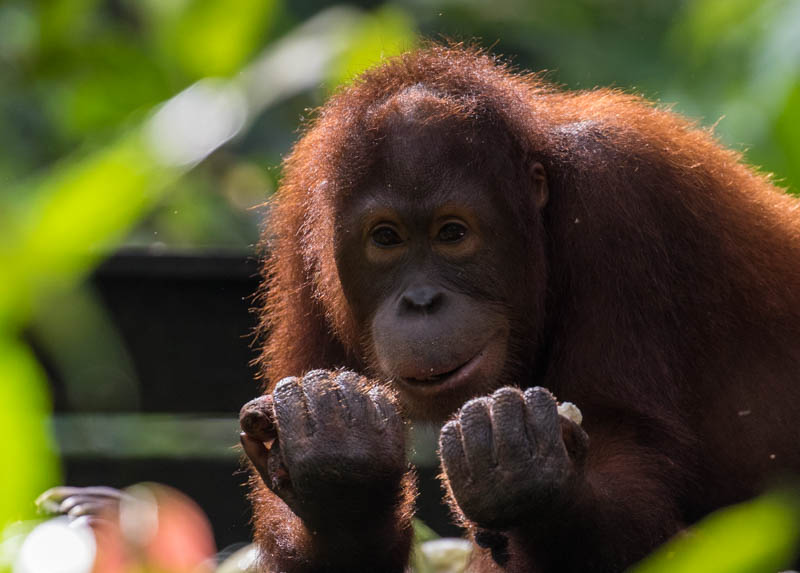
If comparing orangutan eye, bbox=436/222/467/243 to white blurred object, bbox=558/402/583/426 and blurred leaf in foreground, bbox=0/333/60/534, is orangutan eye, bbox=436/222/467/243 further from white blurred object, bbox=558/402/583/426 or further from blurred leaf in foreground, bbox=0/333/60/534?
blurred leaf in foreground, bbox=0/333/60/534

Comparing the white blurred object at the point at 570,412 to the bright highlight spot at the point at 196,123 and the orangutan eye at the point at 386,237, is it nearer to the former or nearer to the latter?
the orangutan eye at the point at 386,237

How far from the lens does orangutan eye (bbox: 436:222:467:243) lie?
12.6 ft

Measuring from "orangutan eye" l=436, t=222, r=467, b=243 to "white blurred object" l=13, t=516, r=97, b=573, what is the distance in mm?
2753

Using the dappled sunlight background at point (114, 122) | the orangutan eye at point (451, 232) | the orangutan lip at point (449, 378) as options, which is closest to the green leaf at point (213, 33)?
the dappled sunlight background at point (114, 122)

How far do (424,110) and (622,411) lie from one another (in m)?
1.17

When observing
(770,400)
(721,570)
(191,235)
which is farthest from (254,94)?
(191,235)

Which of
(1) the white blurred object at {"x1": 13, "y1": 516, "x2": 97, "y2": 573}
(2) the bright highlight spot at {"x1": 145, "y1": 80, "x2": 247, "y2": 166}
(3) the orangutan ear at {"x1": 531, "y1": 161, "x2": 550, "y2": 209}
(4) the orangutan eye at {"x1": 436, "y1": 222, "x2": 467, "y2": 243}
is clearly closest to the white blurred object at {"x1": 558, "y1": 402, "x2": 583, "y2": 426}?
(4) the orangutan eye at {"x1": 436, "y1": 222, "x2": 467, "y2": 243}

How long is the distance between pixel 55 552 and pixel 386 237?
2.93m

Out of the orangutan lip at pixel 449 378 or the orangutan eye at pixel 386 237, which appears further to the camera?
the orangutan eye at pixel 386 237

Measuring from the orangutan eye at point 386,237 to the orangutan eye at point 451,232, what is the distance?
0.47 feet

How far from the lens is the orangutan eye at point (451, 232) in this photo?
3.84 m

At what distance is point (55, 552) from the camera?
101 centimetres

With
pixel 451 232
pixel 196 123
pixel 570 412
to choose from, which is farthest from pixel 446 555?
pixel 196 123

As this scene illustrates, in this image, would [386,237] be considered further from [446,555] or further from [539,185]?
[446,555]
